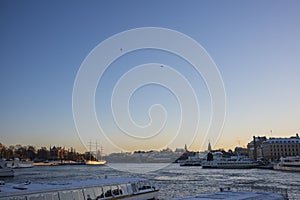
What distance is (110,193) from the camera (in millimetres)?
29953

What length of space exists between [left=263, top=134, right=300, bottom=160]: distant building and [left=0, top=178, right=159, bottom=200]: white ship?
14928 cm

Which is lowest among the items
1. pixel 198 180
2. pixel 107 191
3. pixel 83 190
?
pixel 198 180

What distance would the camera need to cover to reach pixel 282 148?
16900cm

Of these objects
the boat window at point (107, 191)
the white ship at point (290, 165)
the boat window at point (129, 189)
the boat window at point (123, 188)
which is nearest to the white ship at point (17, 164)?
the white ship at point (290, 165)

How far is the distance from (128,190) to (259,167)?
121 metres

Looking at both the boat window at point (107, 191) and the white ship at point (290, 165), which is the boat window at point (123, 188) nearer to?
the boat window at point (107, 191)

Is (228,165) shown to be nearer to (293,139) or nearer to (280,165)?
(280,165)

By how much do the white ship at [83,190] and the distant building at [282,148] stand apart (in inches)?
5877

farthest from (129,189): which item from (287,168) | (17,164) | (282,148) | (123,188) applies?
(17,164)

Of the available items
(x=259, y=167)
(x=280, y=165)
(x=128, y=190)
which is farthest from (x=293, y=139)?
(x=128, y=190)

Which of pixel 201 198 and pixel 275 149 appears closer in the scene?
pixel 201 198

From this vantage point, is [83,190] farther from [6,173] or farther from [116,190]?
[6,173]

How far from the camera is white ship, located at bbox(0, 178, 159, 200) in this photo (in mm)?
22656

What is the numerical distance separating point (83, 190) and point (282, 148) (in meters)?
162
